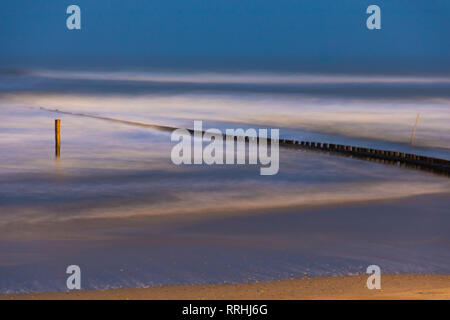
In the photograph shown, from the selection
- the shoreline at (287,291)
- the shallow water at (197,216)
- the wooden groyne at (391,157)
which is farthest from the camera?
the wooden groyne at (391,157)

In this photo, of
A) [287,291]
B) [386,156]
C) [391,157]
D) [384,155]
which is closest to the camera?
[287,291]

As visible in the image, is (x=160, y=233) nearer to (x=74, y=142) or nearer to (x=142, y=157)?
(x=142, y=157)

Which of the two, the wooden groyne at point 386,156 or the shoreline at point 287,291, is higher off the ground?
the wooden groyne at point 386,156

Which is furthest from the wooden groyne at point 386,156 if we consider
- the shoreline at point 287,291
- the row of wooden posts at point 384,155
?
the shoreline at point 287,291

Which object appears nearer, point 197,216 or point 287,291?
point 287,291

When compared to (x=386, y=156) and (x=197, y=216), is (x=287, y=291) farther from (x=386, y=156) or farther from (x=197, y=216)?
(x=386, y=156)

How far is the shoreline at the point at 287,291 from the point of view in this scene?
10.1m

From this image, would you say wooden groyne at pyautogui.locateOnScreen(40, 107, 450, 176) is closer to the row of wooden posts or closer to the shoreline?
the row of wooden posts

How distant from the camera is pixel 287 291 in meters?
10.5

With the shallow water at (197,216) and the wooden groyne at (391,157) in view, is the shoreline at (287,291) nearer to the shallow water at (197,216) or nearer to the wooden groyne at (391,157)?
the shallow water at (197,216)

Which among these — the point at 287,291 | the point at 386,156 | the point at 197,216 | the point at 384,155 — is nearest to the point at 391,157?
the point at 386,156

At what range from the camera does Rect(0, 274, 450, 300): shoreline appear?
10141mm
